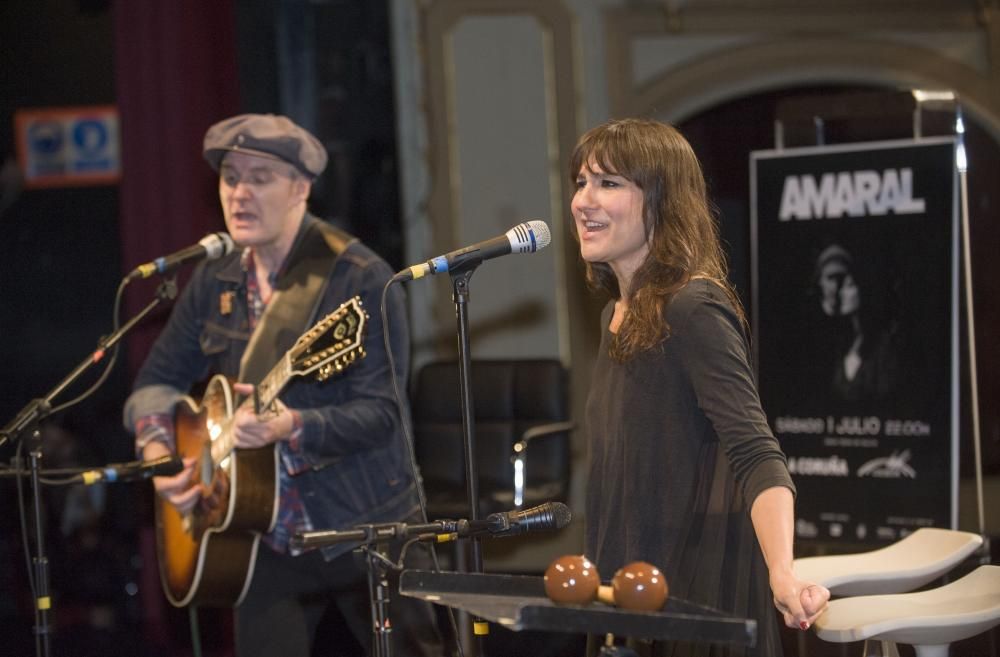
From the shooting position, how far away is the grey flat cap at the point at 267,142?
292 centimetres

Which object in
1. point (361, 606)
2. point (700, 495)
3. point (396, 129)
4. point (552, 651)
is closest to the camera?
point (700, 495)

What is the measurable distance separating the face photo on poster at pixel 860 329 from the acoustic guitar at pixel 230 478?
1.93 m

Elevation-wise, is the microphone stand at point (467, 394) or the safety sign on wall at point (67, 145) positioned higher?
the safety sign on wall at point (67, 145)

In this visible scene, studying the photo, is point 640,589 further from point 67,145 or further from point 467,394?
point 67,145

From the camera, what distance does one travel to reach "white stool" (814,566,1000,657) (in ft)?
7.59

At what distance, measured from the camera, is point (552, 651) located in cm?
450

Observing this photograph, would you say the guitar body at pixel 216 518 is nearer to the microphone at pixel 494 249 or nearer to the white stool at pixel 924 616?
the microphone at pixel 494 249

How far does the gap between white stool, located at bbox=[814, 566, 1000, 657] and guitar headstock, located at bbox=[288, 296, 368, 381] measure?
1028mm

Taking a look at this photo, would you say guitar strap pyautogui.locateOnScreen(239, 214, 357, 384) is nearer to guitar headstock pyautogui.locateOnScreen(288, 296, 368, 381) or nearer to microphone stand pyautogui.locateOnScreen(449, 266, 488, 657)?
guitar headstock pyautogui.locateOnScreen(288, 296, 368, 381)

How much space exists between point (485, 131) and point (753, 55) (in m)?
1.27

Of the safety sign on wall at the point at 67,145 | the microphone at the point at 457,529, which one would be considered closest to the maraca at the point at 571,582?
the microphone at the point at 457,529

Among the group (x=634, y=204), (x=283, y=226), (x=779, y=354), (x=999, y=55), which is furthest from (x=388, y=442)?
(x=999, y=55)

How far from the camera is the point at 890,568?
275cm

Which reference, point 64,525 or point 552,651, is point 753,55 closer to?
point 552,651
